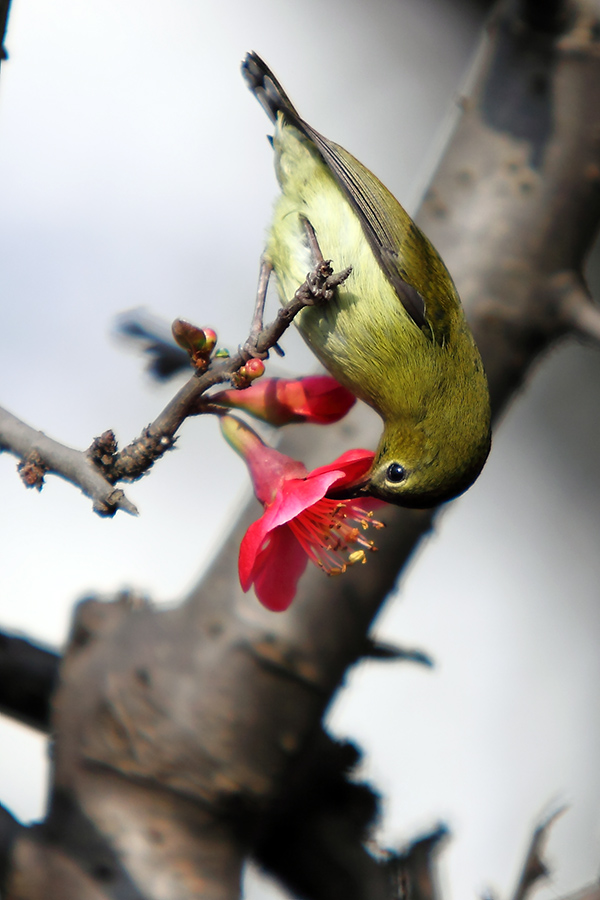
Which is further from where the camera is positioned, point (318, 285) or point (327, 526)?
point (327, 526)

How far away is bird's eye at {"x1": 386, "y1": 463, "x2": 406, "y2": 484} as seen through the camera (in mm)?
1561

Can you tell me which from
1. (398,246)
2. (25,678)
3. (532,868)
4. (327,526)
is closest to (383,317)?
(398,246)

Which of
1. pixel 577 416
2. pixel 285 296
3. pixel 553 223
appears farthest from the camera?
pixel 577 416

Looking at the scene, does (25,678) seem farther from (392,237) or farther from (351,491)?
(392,237)

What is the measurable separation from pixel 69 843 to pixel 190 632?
0.63m

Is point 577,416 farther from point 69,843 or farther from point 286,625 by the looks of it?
point 69,843

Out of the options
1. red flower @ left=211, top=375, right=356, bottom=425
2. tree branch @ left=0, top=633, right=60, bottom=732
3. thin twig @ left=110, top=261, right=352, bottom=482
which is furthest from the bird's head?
tree branch @ left=0, top=633, right=60, bottom=732

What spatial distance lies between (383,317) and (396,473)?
1.58 ft

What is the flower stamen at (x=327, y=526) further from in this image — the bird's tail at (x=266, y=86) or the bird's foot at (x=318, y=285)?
the bird's tail at (x=266, y=86)

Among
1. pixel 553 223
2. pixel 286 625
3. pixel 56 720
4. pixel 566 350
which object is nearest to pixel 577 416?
pixel 566 350

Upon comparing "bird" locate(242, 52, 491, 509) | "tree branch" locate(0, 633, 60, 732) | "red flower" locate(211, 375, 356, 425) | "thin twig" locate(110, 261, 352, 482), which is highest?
"bird" locate(242, 52, 491, 509)

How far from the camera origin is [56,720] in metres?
2.28

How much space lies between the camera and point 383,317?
1.88 meters

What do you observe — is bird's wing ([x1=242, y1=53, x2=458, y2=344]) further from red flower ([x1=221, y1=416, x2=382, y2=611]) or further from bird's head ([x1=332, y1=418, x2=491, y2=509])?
red flower ([x1=221, y1=416, x2=382, y2=611])
